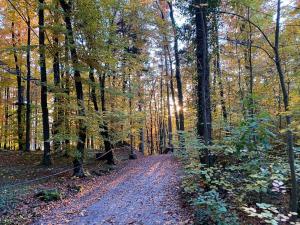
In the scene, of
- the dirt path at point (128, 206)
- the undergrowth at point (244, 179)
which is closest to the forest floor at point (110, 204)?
the dirt path at point (128, 206)

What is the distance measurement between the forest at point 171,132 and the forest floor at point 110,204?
0.12 feet

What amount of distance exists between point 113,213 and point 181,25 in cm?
831

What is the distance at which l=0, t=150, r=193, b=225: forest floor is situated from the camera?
6324 mm

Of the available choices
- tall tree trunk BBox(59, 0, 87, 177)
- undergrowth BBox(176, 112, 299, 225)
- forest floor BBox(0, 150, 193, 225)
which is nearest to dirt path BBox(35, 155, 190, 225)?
forest floor BBox(0, 150, 193, 225)

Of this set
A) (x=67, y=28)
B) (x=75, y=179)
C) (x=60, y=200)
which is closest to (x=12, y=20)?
(x=67, y=28)

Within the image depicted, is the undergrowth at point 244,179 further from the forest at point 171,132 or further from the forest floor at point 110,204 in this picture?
the forest floor at point 110,204

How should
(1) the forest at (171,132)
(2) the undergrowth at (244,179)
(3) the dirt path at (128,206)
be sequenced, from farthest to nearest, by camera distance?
(3) the dirt path at (128,206), (1) the forest at (171,132), (2) the undergrowth at (244,179)

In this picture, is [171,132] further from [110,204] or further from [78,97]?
[110,204]

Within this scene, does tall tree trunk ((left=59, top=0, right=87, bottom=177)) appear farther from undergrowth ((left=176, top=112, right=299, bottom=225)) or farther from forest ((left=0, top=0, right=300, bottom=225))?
undergrowth ((left=176, top=112, right=299, bottom=225))

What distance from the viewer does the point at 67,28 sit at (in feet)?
35.0

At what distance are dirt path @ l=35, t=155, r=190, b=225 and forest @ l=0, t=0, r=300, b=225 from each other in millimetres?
47

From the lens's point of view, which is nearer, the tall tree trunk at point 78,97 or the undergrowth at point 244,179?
the undergrowth at point 244,179

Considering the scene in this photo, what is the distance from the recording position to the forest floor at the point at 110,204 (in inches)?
249

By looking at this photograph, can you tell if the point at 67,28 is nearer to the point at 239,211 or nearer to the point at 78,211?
the point at 78,211
